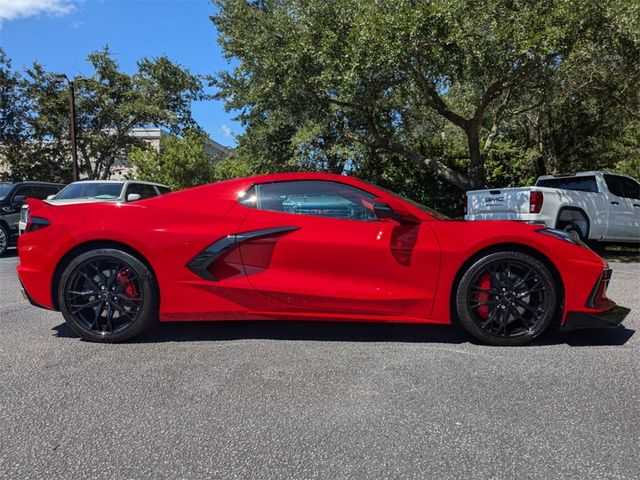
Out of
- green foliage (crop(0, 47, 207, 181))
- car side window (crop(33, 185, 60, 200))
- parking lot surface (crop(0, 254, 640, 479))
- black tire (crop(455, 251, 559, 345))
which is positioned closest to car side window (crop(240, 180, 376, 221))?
black tire (crop(455, 251, 559, 345))

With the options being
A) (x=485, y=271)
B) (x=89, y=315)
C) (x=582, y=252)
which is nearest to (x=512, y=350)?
→ (x=485, y=271)

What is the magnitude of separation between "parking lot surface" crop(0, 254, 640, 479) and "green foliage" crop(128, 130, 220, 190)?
14.5m

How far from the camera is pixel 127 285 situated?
13.2ft

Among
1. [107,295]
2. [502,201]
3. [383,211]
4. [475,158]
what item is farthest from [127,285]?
[475,158]

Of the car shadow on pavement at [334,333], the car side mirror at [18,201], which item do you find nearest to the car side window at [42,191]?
the car side mirror at [18,201]

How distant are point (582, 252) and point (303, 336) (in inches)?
93.0

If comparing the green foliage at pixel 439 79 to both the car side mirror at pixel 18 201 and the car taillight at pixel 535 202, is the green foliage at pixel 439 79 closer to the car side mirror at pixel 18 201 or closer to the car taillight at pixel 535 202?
the car taillight at pixel 535 202

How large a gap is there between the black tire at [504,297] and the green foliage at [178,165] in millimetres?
15808

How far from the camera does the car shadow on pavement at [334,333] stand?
13.5 ft

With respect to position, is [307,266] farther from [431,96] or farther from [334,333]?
[431,96]

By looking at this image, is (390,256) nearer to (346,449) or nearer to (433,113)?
(346,449)

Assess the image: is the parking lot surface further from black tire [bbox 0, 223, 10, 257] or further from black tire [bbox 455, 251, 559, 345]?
black tire [bbox 0, 223, 10, 257]

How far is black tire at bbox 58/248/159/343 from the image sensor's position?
399cm

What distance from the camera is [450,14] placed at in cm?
923
